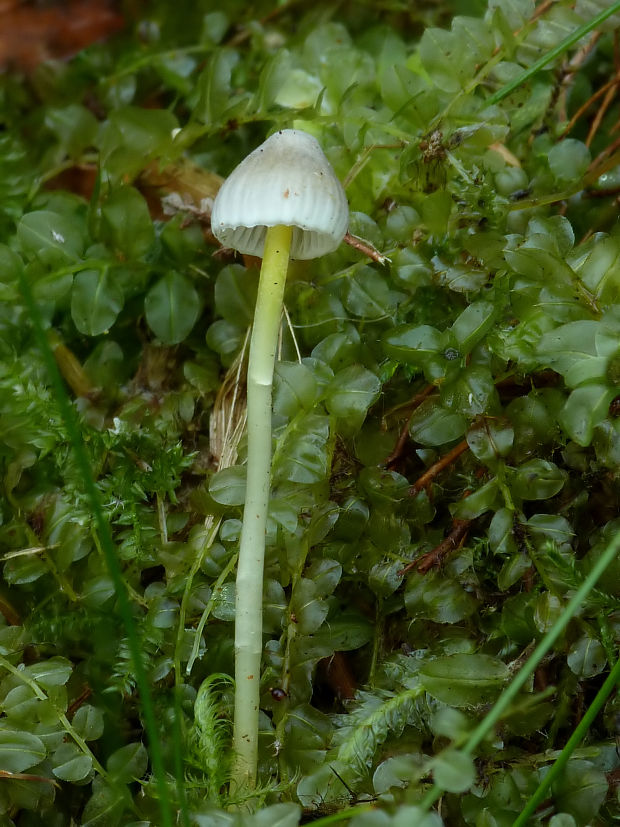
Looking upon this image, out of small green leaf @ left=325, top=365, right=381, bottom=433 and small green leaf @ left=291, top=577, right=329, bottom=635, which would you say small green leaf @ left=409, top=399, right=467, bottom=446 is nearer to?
small green leaf @ left=325, top=365, right=381, bottom=433

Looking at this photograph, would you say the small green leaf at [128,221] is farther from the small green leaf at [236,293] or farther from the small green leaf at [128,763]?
the small green leaf at [128,763]

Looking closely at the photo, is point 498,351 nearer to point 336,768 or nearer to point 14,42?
Result: point 336,768

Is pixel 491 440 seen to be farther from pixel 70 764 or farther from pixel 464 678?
pixel 70 764

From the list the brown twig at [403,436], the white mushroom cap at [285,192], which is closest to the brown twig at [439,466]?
the brown twig at [403,436]

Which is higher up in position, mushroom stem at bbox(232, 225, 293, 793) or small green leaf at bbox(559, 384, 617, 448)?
small green leaf at bbox(559, 384, 617, 448)

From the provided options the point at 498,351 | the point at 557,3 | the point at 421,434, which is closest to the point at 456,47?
the point at 557,3

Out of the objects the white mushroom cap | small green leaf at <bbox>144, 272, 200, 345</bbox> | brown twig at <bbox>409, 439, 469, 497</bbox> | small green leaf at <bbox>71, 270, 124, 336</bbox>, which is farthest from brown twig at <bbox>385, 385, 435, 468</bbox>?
small green leaf at <bbox>71, 270, 124, 336</bbox>
